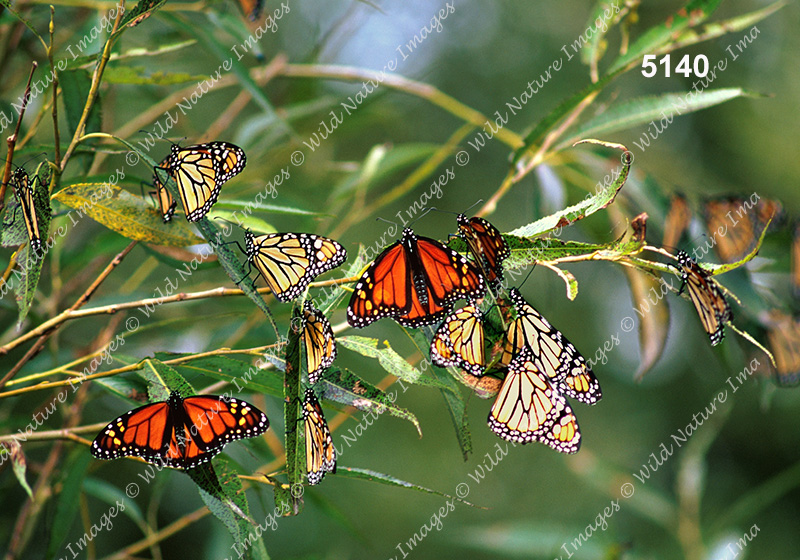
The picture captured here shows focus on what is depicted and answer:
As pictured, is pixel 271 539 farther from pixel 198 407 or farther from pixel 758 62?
pixel 758 62

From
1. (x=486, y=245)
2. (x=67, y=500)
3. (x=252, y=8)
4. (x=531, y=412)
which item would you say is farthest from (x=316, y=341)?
(x=252, y=8)

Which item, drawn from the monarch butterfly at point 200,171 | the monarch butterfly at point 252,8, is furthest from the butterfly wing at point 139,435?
the monarch butterfly at point 252,8

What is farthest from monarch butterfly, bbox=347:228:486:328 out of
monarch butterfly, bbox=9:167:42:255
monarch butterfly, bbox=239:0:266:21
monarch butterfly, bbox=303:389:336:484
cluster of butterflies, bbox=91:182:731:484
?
monarch butterfly, bbox=239:0:266:21

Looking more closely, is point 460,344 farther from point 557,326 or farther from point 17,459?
point 557,326

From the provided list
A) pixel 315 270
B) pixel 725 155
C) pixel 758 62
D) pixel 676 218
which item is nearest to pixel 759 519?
pixel 725 155

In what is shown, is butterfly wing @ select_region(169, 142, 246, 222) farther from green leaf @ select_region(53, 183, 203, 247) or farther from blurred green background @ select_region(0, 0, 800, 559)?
blurred green background @ select_region(0, 0, 800, 559)

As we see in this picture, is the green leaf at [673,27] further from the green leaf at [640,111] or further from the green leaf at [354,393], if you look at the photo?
the green leaf at [354,393]
